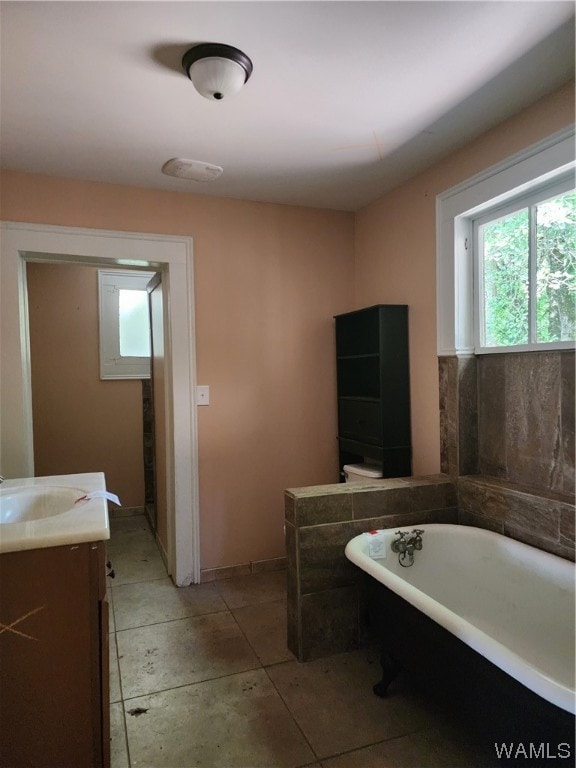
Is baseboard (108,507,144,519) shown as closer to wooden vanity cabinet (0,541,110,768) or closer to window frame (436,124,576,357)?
wooden vanity cabinet (0,541,110,768)

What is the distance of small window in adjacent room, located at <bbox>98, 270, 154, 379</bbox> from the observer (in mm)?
4109

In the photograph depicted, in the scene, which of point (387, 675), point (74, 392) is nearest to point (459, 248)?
point (387, 675)

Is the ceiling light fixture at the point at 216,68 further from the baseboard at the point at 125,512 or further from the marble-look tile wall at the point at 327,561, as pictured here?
the baseboard at the point at 125,512

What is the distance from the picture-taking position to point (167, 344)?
294 cm

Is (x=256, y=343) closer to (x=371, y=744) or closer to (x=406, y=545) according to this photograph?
(x=406, y=545)

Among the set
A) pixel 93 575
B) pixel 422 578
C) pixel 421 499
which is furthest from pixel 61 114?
pixel 422 578

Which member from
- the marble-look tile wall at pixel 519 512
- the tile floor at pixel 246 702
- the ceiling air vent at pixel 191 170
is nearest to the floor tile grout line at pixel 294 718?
the tile floor at pixel 246 702

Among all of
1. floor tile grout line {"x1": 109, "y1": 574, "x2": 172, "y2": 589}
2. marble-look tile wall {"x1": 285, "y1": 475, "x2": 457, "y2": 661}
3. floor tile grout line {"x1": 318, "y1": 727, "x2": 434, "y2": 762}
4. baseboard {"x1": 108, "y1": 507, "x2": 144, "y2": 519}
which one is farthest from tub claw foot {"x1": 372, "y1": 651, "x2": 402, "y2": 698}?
baseboard {"x1": 108, "y1": 507, "x2": 144, "y2": 519}

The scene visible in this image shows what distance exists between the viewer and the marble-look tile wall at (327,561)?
2121 millimetres

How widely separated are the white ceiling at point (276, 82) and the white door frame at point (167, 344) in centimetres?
37

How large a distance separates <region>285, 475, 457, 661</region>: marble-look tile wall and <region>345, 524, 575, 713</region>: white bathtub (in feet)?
0.44

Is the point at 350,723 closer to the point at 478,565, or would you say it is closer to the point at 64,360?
the point at 478,565

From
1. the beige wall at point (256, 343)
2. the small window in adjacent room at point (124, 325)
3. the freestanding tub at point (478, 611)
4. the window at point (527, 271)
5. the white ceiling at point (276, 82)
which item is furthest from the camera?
the small window in adjacent room at point (124, 325)

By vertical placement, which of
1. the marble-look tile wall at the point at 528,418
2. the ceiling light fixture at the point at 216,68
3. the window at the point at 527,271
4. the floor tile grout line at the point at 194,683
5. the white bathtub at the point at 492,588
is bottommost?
the floor tile grout line at the point at 194,683
